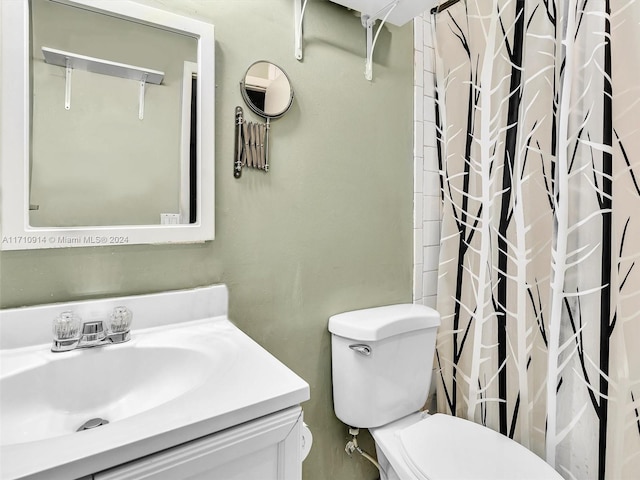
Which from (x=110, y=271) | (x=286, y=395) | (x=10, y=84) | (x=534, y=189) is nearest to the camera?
(x=286, y=395)

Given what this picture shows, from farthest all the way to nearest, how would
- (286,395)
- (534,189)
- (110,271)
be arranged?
(534,189), (110,271), (286,395)

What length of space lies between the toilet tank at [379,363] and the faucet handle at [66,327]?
2.30 feet

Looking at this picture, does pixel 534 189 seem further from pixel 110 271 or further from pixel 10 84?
pixel 10 84

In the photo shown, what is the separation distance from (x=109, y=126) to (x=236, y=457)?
78 cm

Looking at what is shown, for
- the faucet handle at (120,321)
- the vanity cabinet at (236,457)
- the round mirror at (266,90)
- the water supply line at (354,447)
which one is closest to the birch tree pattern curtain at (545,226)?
the water supply line at (354,447)

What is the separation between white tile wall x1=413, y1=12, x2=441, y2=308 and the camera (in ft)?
4.56

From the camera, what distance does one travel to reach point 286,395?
23.5 inches

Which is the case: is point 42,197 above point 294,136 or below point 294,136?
below

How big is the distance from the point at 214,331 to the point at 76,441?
43cm

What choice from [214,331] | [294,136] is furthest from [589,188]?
[214,331]

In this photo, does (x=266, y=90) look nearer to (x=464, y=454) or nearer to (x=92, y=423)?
(x=92, y=423)

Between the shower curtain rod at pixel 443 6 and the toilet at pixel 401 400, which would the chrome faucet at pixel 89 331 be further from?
the shower curtain rod at pixel 443 6

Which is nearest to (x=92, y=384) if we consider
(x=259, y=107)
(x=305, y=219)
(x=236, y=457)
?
(x=236, y=457)

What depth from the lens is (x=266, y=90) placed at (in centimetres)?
104
